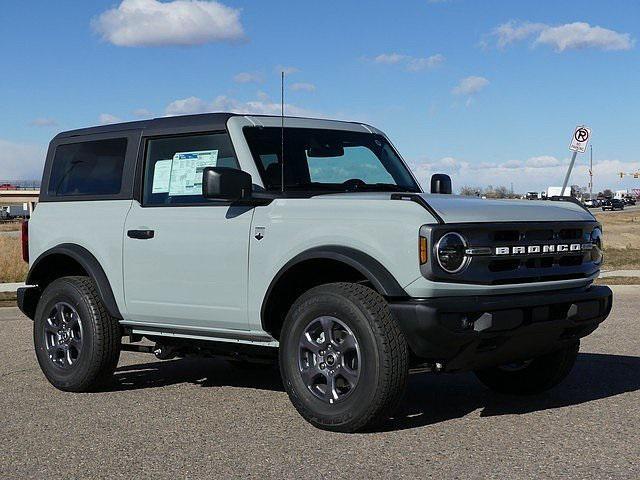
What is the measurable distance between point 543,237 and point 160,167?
113 inches

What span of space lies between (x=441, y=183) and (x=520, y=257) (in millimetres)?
2333

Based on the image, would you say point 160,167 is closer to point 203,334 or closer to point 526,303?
point 203,334

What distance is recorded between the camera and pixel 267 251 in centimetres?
613

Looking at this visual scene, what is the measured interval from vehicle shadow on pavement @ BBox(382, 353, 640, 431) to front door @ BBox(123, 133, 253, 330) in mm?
1308

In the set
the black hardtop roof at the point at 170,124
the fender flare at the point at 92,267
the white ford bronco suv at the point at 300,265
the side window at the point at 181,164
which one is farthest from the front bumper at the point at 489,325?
the fender flare at the point at 92,267

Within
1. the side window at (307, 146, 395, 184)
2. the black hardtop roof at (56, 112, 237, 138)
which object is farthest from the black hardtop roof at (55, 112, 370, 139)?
the side window at (307, 146, 395, 184)

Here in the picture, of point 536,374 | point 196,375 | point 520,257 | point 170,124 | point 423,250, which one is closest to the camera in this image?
point 423,250

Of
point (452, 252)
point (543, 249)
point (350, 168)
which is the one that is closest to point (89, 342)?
point (350, 168)

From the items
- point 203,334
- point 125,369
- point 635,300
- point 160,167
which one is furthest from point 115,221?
point 635,300

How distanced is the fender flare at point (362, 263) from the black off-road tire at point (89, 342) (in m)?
1.93

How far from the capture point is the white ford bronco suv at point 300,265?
5.41 metres

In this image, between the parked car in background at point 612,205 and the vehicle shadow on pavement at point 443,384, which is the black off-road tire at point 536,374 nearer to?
the vehicle shadow on pavement at point 443,384

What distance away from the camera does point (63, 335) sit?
24.4 feet

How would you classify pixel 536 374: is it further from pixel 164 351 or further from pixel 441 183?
pixel 164 351
